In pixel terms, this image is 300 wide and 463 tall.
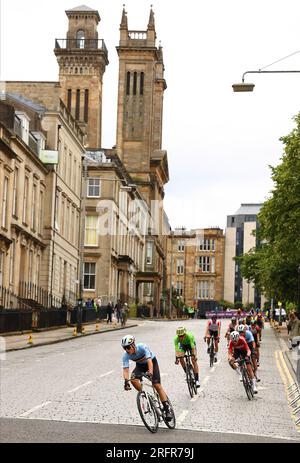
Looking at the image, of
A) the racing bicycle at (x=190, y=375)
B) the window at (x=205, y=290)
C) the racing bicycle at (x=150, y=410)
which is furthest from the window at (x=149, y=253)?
the racing bicycle at (x=150, y=410)

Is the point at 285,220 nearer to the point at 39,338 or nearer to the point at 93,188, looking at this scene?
the point at 39,338

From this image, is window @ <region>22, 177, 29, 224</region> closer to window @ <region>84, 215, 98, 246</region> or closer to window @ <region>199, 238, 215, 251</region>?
window @ <region>84, 215, 98, 246</region>

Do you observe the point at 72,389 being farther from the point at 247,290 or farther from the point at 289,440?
the point at 247,290

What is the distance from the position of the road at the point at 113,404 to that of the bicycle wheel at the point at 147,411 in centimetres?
21

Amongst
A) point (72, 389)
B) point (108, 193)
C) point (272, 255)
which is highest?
point (108, 193)

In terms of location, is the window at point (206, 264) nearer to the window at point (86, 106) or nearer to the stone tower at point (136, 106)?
the stone tower at point (136, 106)

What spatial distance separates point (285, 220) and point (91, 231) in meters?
34.1

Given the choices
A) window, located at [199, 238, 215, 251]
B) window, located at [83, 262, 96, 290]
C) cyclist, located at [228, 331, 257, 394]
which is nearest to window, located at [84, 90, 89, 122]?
window, located at [83, 262, 96, 290]

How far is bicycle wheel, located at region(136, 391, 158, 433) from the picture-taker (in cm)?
1551

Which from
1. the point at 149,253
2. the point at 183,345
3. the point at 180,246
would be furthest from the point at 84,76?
the point at 183,345

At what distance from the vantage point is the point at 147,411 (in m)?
15.8

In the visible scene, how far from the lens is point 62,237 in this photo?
63500mm
